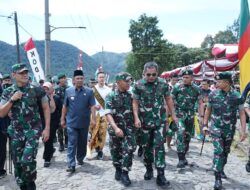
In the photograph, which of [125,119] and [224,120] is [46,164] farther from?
[224,120]

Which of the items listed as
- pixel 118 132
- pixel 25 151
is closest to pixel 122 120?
pixel 118 132

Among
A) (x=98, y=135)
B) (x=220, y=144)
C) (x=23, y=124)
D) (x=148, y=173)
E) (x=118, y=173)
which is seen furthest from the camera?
(x=98, y=135)

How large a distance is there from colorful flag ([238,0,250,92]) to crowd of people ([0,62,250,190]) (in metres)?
0.43

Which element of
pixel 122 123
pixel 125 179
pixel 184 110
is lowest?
pixel 125 179

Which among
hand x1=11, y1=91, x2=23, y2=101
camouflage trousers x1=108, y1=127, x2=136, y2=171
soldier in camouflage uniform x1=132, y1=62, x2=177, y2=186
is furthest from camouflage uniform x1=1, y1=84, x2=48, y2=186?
soldier in camouflage uniform x1=132, y1=62, x2=177, y2=186

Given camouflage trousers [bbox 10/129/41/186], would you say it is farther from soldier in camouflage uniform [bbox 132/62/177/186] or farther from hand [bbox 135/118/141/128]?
soldier in camouflage uniform [bbox 132/62/177/186]

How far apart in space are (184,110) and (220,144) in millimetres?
1600

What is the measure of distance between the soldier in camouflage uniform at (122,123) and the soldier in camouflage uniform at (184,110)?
1.47 meters

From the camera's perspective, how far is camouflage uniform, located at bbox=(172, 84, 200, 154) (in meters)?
7.34

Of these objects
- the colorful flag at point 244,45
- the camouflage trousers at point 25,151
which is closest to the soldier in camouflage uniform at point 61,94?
the camouflage trousers at point 25,151

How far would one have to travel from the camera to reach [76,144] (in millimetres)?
7543

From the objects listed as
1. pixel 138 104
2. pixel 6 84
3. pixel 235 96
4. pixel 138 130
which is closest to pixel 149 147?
pixel 138 130

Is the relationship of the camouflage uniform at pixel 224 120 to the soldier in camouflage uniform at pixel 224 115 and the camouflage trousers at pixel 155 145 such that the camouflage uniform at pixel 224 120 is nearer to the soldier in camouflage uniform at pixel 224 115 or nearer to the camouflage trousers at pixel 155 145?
the soldier in camouflage uniform at pixel 224 115

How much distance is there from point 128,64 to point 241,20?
5825 cm
